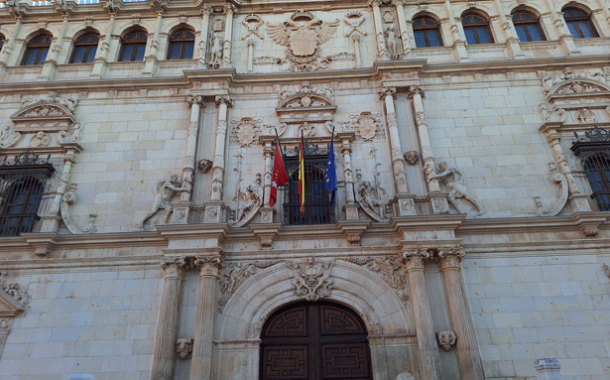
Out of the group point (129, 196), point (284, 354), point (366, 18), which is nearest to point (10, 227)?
point (129, 196)

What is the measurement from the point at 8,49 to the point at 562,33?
18290mm

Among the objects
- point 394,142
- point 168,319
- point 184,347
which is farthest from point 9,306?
point 394,142

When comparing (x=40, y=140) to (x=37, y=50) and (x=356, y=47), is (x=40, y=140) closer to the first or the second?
(x=37, y=50)

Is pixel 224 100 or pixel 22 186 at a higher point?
pixel 224 100

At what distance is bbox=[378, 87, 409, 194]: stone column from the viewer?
34.3 ft

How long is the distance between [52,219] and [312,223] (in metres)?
6.66

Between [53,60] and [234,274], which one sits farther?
[53,60]

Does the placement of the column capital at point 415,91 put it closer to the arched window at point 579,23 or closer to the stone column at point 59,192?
the arched window at point 579,23

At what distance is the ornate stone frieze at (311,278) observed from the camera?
9406mm

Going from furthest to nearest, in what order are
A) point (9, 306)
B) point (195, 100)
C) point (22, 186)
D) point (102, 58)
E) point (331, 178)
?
point (102, 58)
point (195, 100)
point (22, 186)
point (331, 178)
point (9, 306)

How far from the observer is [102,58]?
13.3 metres

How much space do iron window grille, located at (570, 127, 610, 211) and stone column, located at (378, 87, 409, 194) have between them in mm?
4702

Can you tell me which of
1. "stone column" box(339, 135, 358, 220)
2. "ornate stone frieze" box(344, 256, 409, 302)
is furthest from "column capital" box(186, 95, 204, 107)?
"ornate stone frieze" box(344, 256, 409, 302)

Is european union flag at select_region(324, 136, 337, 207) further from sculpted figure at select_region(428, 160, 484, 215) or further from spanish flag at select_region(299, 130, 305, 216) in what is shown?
sculpted figure at select_region(428, 160, 484, 215)
